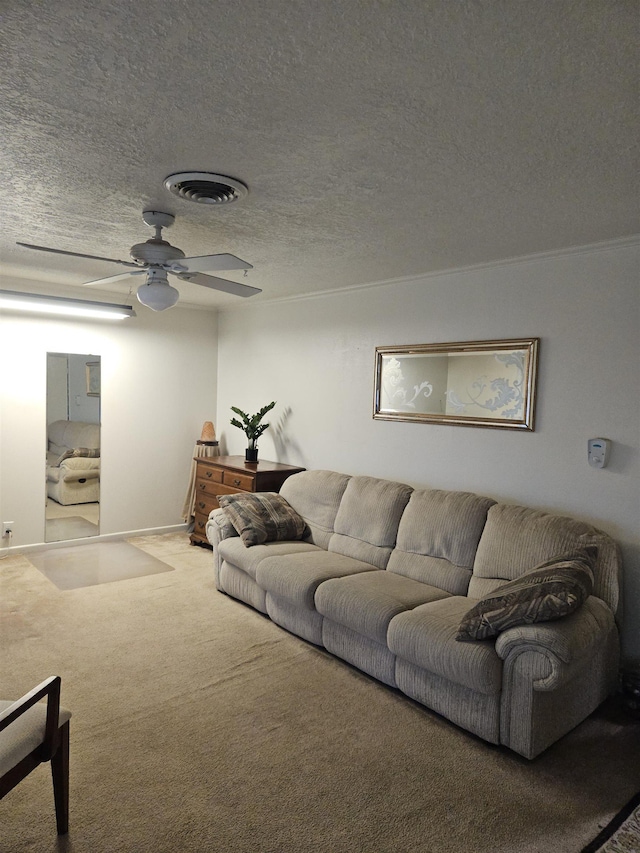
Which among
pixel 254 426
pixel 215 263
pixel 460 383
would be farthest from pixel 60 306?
pixel 460 383

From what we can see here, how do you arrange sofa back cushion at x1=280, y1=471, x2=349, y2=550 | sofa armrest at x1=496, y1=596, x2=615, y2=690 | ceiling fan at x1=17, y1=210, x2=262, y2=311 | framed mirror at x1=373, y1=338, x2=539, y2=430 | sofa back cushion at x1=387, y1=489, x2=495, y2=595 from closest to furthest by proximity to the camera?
1. sofa armrest at x1=496, y1=596, x2=615, y2=690
2. ceiling fan at x1=17, y1=210, x2=262, y2=311
3. sofa back cushion at x1=387, y1=489, x2=495, y2=595
4. framed mirror at x1=373, y1=338, x2=539, y2=430
5. sofa back cushion at x1=280, y1=471, x2=349, y2=550

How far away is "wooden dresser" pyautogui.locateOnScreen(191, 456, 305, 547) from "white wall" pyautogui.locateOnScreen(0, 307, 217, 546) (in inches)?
22.8

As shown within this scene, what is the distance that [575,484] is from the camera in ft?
11.2

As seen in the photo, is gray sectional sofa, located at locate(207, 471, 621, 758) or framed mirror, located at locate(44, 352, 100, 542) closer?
gray sectional sofa, located at locate(207, 471, 621, 758)

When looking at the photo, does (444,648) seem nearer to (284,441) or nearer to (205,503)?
(284,441)

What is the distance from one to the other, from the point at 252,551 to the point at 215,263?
2.09 meters

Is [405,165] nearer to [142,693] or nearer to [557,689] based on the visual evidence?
[557,689]

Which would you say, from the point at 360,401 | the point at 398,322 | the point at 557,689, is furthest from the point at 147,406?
the point at 557,689

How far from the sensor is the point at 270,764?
2.47 m

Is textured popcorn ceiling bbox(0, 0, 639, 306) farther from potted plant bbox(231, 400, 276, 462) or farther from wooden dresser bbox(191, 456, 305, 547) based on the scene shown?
potted plant bbox(231, 400, 276, 462)

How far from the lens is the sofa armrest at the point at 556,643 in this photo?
7.77ft

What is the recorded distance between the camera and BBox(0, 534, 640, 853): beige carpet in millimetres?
2074

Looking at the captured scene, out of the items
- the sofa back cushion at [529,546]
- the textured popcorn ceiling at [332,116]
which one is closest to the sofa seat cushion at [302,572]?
the sofa back cushion at [529,546]

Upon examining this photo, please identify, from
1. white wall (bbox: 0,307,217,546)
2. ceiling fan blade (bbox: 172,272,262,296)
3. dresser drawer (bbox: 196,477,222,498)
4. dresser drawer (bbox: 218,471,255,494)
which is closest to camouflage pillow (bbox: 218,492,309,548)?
dresser drawer (bbox: 218,471,255,494)
